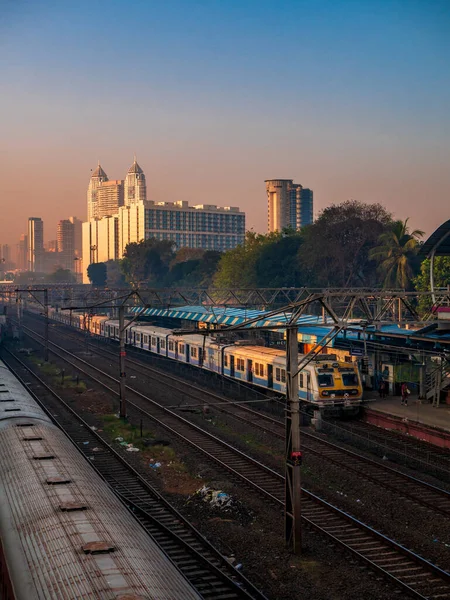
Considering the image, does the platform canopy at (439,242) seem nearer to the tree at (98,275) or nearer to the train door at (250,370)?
the train door at (250,370)

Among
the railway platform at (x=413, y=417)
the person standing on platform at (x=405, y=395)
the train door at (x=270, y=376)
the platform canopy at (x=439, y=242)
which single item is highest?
the platform canopy at (x=439, y=242)

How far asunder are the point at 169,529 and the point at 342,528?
192 inches

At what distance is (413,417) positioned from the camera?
30250 mm

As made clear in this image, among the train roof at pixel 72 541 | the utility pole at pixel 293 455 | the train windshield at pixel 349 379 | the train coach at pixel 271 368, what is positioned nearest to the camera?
the train roof at pixel 72 541

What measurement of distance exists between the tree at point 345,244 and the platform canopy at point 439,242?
116ft

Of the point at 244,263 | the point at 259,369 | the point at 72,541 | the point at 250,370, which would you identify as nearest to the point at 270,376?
the point at 259,369

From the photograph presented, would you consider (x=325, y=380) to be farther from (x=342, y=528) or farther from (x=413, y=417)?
(x=342, y=528)

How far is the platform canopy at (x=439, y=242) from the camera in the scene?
36000 millimetres

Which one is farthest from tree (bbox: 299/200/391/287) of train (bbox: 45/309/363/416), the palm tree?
train (bbox: 45/309/363/416)

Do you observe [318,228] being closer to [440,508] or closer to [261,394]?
[261,394]

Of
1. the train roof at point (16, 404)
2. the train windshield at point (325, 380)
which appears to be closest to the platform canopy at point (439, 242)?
the train windshield at point (325, 380)

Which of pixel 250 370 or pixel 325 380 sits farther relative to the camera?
pixel 250 370

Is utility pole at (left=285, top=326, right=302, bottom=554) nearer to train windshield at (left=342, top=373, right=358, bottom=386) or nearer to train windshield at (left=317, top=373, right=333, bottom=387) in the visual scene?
train windshield at (left=317, top=373, right=333, bottom=387)

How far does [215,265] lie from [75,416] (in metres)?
80.9
